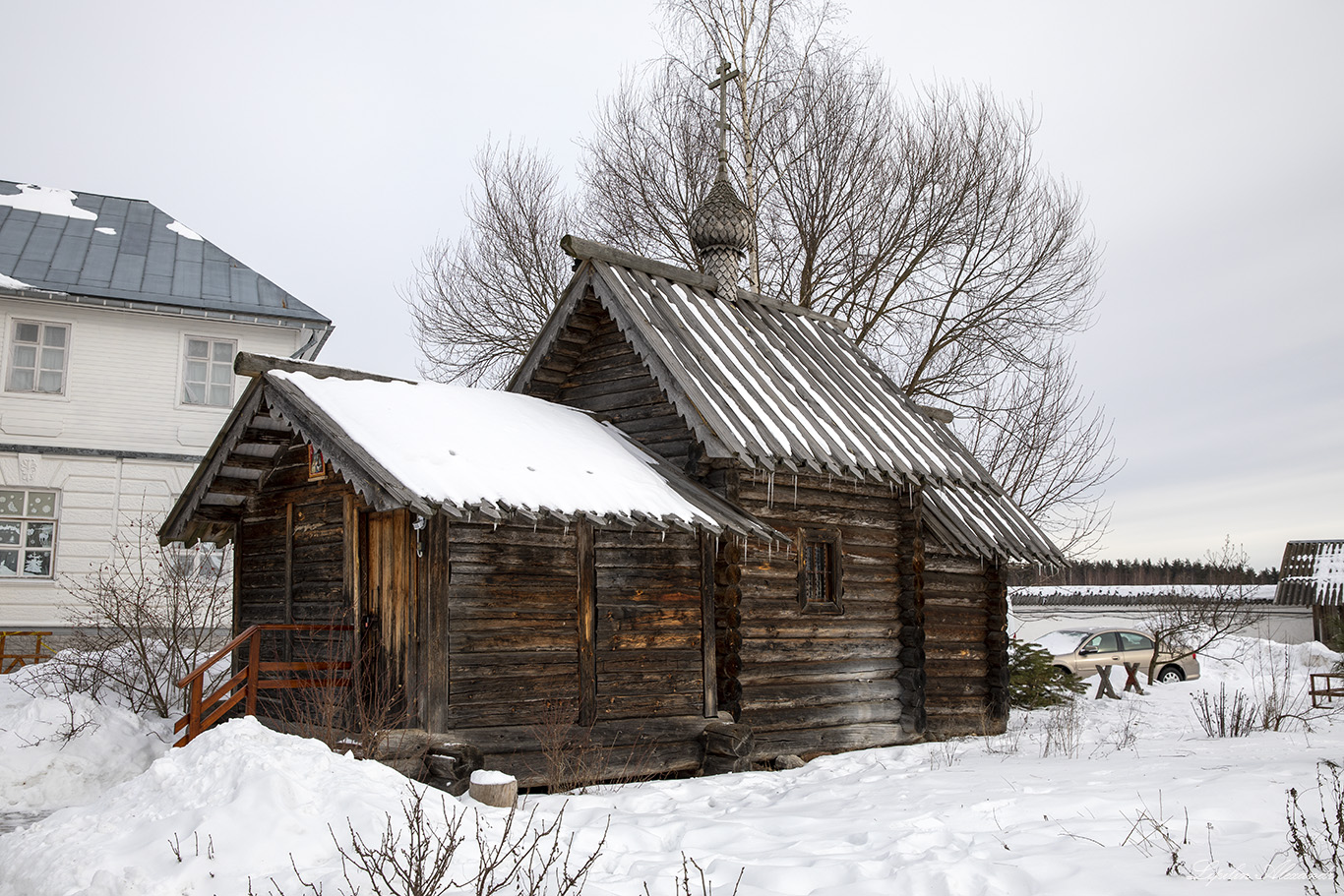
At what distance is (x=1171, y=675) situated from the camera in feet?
77.7

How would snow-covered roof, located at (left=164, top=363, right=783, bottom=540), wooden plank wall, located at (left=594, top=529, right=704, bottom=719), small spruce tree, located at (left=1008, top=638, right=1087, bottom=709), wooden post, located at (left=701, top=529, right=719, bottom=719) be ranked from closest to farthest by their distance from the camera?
snow-covered roof, located at (left=164, top=363, right=783, bottom=540) → wooden plank wall, located at (left=594, top=529, right=704, bottom=719) → wooden post, located at (left=701, top=529, right=719, bottom=719) → small spruce tree, located at (left=1008, top=638, right=1087, bottom=709)

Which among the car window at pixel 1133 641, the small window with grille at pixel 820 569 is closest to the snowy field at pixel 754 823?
the small window with grille at pixel 820 569

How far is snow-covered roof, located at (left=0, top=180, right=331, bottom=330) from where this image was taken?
19.9m

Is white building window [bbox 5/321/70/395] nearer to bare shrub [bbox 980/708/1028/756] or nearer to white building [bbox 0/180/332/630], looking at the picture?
white building [bbox 0/180/332/630]

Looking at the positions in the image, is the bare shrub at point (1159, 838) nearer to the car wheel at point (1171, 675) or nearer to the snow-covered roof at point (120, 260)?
the snow-covered roof at point (120, 260)

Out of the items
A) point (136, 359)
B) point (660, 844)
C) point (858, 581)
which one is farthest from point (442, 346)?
point (660, 844)

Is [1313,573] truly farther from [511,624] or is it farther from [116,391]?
[116,391]

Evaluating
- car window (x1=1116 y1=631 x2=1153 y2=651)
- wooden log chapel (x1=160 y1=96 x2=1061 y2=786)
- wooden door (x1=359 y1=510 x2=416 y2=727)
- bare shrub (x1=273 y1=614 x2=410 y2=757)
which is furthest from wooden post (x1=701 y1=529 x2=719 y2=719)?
car window (x1=1116 y1=631 x2=1153 y2=651)

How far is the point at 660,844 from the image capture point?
680 cm

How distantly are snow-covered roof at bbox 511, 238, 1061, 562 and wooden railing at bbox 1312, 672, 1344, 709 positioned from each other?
572cm

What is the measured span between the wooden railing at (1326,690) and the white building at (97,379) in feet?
63.2

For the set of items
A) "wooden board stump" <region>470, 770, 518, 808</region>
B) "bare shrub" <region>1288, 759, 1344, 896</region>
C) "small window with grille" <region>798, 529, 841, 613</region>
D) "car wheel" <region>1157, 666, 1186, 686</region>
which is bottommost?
"car wheel" <region>1157, 666, 1186, 686</region>

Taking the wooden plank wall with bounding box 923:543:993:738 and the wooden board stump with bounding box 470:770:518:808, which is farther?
the wooden plank wall with bounding box 923:543:993:738

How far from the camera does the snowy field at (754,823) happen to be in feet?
17.8
